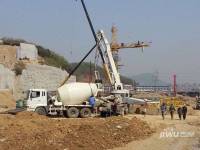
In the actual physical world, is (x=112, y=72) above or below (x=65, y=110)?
above

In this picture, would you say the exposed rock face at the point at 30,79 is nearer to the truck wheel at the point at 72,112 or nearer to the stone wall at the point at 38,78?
the stone wall at the point at 38,78

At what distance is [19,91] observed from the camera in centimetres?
6109

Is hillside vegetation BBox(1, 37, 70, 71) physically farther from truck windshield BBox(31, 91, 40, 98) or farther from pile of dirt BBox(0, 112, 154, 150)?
pile of dirt BBox(0, 112, 154, 150)

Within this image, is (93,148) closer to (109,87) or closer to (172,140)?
(172,140)

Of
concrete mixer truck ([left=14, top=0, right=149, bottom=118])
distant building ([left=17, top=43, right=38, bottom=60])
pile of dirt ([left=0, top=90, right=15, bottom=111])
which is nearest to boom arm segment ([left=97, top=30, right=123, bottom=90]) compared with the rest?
concrete mixer truck ([left=14, top=0, right=149, bottom=118])

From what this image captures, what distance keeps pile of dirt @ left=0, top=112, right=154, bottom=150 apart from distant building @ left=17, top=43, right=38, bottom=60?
1628 inches

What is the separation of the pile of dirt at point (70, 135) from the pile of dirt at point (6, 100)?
2363cm

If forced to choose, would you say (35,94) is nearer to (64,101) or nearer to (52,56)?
(64,101)

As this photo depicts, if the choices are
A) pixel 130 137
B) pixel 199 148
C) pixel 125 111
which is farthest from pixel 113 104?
pixel 199 148

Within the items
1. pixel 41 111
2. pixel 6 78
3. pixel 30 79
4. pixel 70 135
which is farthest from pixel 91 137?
pixel 30 79

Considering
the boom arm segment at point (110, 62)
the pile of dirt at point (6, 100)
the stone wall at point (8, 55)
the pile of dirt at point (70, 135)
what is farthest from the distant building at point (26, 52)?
the pile of dirt at point (70, 135)

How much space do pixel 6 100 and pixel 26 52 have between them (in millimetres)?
18185

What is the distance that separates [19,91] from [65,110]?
70.5 feet

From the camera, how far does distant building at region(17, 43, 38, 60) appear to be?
69.6 m
